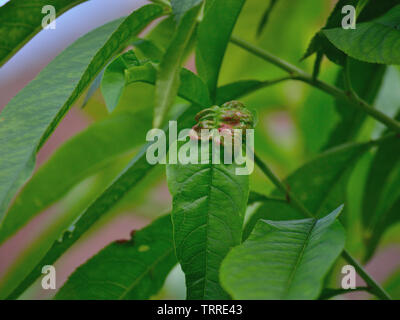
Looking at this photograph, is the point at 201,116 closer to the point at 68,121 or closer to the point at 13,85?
the point at 13,85

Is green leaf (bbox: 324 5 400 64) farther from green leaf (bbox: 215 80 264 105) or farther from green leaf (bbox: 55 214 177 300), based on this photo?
green leaf (bbox: 55 214 177 300)

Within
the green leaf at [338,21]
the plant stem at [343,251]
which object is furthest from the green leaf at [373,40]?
the plant stem at [343,251]

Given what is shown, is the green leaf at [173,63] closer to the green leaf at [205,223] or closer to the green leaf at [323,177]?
the green leaf at [205,223]

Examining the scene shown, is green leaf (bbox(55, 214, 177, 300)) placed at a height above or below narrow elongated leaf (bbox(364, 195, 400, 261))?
below

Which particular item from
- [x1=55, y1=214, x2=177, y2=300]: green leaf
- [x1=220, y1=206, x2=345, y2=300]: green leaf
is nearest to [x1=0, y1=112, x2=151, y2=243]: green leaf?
[x1=55, y1=214, x2=177, y2=300]: green leaf

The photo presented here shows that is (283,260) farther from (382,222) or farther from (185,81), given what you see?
(382,222)
